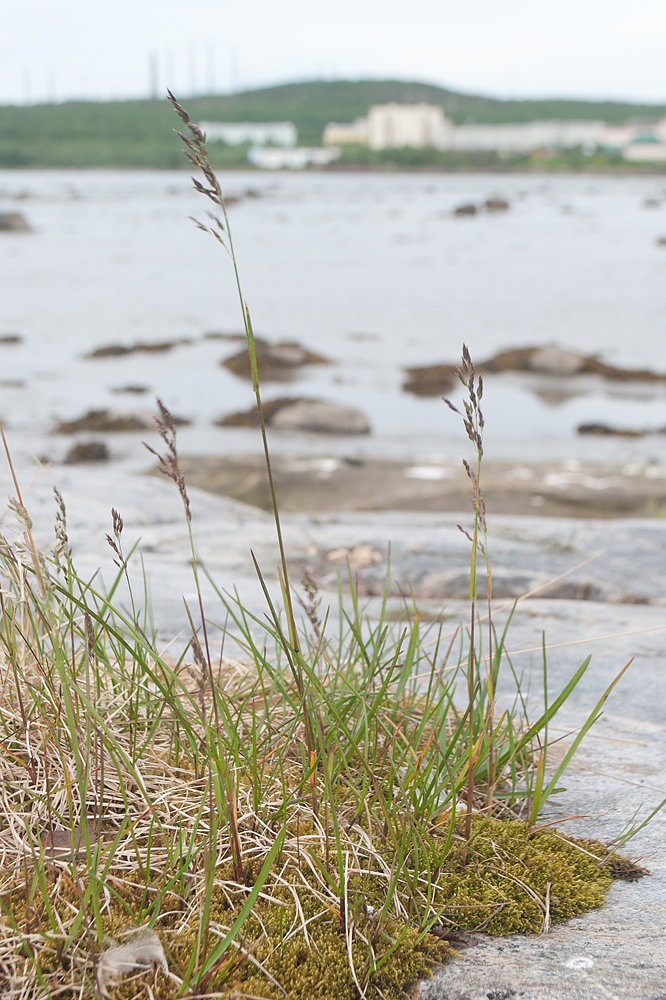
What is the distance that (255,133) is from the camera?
151 m

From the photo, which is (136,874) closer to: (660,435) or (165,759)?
(165,759)

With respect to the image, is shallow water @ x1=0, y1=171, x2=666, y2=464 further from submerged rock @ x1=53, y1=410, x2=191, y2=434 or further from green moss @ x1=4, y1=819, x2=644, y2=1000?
green moss @ x1=4, y1=819, x2=644, y2=1000

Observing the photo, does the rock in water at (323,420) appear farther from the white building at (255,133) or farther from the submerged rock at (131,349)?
the white building at (255,133)

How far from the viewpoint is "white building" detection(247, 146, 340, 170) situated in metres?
136

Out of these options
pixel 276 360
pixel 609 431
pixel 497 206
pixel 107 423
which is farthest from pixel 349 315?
pixel 497 206

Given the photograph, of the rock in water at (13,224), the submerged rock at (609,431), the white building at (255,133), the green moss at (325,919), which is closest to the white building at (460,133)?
the white building at (255,133)

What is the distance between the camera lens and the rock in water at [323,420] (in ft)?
37.7

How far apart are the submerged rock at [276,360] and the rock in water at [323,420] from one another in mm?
3785

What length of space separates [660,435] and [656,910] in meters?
11.3

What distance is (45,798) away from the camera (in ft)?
5.00

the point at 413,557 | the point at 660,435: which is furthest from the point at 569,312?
the point at 413,557

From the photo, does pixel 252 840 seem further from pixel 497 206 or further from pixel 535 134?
pixel 535 134

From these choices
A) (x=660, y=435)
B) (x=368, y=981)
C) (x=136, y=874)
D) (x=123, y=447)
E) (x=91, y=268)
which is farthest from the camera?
(x=91, y=268)

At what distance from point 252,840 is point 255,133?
539 ft
